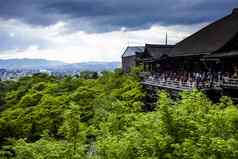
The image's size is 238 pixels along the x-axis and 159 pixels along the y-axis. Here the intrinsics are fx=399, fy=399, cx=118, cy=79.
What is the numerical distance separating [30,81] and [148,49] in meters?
18.8

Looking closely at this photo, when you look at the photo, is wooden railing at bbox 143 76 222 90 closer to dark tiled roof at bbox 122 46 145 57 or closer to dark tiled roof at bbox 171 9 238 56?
dark tiled roof at bbox 171 9 238 56

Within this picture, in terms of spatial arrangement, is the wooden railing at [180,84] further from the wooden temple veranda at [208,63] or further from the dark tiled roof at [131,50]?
the dark tiled roof at [131,50]

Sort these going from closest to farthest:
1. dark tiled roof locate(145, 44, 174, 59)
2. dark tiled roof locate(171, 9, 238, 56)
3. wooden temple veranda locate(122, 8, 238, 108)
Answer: wooden temple veranda locate(122, 8, 238, 108) → dark tiled roof locate(171, 9, 238, 56) → dark tiled roof locate(145, 44, 174, 59)

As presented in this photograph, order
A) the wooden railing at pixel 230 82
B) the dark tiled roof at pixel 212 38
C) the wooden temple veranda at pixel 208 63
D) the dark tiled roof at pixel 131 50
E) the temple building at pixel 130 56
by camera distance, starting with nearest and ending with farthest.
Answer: the wooden railing at pixel 230 82 < the wooden temple veranda at pixel 208 63 < the dark tiled roof at pixel 212 38 < the temple building at pixel 130 56 < the dark tiled roof at pixel 131 50

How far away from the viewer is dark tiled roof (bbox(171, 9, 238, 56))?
112 feet

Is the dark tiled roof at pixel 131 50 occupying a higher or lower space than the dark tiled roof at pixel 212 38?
lower

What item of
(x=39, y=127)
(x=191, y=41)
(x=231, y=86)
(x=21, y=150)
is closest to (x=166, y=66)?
(x=191, y=41)

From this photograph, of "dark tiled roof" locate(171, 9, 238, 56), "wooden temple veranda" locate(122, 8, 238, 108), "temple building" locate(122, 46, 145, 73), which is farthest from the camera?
"temple building" locate(122, 46, 145, 73)

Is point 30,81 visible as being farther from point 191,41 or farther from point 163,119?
point 163,119

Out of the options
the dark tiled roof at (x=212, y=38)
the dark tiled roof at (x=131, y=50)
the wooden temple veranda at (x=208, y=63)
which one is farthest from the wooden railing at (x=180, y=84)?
the dark tiled roof at (x=131, y=50)

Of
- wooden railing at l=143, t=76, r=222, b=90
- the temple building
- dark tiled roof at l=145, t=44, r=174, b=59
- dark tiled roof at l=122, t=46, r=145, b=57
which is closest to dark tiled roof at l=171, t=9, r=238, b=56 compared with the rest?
wooden railing at l=143, t=76, r=222, b=90

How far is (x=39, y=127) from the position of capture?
3678 cm

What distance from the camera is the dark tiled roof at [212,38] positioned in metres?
34.2

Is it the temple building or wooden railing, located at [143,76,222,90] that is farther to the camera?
the temple building
